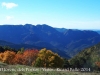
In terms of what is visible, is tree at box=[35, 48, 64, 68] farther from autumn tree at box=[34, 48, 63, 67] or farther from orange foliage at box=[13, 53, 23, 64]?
orange foliage at box=[13, 53, 23, 64]

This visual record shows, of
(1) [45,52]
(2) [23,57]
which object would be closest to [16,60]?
(2) [23,57]

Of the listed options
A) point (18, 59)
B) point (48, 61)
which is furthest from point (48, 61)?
Answer: point (18, 59)

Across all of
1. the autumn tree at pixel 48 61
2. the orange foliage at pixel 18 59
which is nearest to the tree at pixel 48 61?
the autumn tree at pixel 48 61

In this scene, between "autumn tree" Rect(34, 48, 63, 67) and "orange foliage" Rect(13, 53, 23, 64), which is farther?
"orange foliage" Rect(13, 53, 23, 64)

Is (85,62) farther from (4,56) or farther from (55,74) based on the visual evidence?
(55,74)

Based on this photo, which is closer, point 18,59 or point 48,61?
point 48,61

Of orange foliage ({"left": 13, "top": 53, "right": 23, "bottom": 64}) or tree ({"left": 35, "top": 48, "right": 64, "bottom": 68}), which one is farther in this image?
orange foliage ({"left": 13, "top": 53, "right": 23, "bottom": 64})

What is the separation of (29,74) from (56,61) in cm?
7616

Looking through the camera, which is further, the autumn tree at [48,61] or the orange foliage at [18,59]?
the orange foliage at [18,59]

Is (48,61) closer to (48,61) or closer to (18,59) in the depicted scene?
(48,61)

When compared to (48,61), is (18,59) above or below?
above

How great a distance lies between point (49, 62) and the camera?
95.0 metres

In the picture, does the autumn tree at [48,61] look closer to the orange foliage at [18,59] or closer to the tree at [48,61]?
the tree at [48,61]

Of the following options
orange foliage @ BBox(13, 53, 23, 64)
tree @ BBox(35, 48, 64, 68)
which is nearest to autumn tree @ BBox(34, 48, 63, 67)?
tree @ BBox(35, 48, 64, 68)
